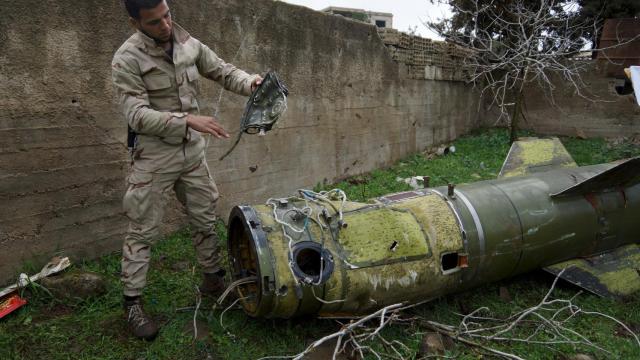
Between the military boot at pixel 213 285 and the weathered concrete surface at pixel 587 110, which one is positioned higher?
the weathered concrete surface at pixel 587 110

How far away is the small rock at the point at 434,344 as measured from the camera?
8.68 ft

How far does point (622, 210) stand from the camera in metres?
3.60

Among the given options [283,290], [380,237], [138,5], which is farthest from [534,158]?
[138,5]

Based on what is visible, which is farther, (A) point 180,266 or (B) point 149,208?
(A) point 180,266

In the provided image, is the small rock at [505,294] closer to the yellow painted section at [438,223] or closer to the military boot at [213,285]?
the yellow painted section at [438,223]

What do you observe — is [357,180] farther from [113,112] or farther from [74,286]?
[74,286]

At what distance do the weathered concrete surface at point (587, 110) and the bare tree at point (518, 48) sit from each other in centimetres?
17

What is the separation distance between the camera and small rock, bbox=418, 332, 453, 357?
8.68 ft

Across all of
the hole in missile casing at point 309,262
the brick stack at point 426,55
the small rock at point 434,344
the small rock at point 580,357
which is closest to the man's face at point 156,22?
the hole in missile casing at point 309,262

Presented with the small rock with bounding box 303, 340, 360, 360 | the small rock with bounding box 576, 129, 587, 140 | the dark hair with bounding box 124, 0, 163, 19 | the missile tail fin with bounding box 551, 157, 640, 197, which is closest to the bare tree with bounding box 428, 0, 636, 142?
the small rock with bounding box 576, 129, 587, 140

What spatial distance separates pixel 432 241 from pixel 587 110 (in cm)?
800

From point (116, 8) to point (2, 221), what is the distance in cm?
177

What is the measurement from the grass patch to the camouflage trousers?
343 millimetres

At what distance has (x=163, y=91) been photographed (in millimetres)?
2658
